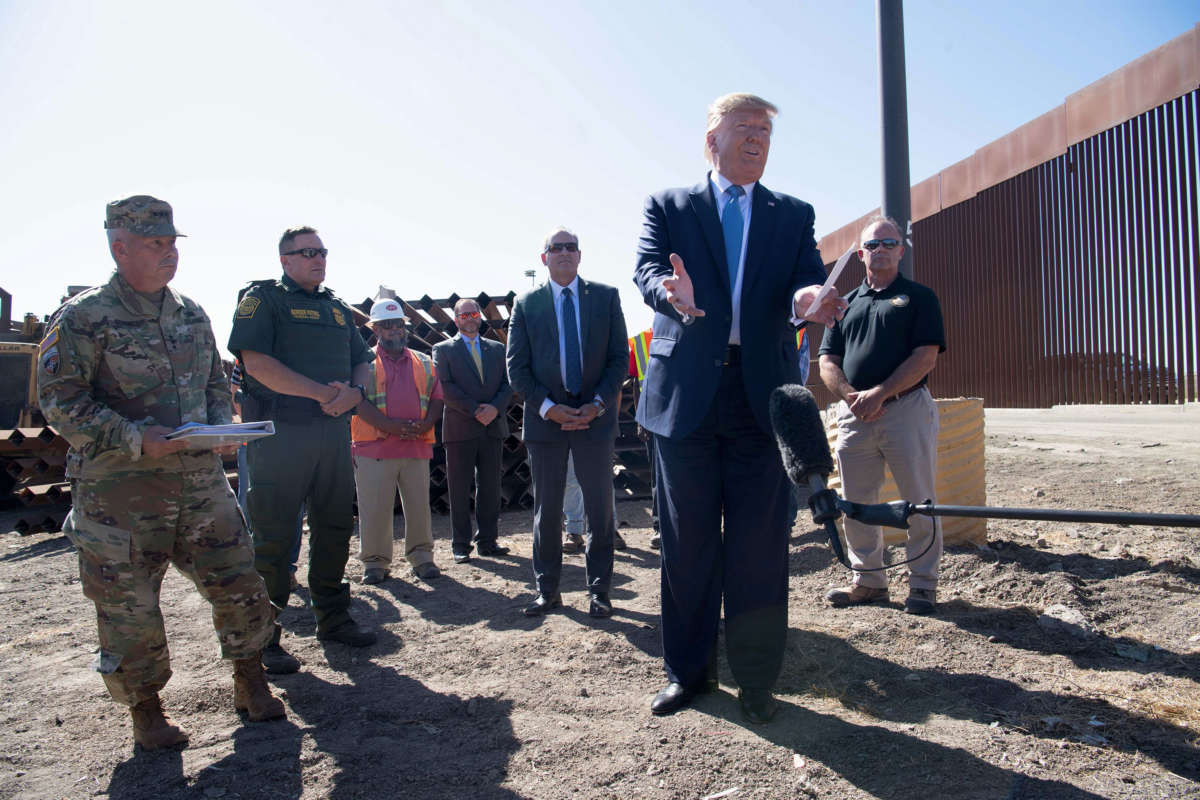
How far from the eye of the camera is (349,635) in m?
4.10

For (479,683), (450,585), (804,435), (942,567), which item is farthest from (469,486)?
(804,435)

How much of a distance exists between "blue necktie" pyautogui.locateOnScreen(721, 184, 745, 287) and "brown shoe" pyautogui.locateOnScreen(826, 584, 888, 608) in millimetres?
2332

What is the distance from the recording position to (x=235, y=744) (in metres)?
2.92

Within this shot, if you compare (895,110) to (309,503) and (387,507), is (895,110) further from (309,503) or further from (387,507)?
(387,507)

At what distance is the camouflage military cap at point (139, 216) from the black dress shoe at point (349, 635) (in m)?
2.23

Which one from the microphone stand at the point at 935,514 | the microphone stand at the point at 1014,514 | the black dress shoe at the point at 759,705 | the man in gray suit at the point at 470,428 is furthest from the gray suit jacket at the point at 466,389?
the microphone stand at the point at 1014,514

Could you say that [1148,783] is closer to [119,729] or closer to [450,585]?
[119,729]

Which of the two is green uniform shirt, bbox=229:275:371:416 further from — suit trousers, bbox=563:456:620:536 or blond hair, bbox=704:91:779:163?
suit trousers, bbox=563:456:620:536

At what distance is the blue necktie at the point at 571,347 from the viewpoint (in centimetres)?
467

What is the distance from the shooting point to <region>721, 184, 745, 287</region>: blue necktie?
3.11 metres

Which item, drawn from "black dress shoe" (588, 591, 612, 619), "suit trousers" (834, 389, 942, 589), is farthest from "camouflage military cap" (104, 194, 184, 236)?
"suit trousers" (834, 389, 942, 589)

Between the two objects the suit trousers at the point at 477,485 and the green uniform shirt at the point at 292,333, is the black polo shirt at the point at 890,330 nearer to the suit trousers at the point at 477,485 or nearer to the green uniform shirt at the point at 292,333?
the green uniform shirt at the point at 292,333

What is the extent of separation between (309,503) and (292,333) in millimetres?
906

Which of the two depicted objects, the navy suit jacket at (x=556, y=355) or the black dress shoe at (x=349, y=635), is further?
the navy suit jacket at (x=556, y=355)
